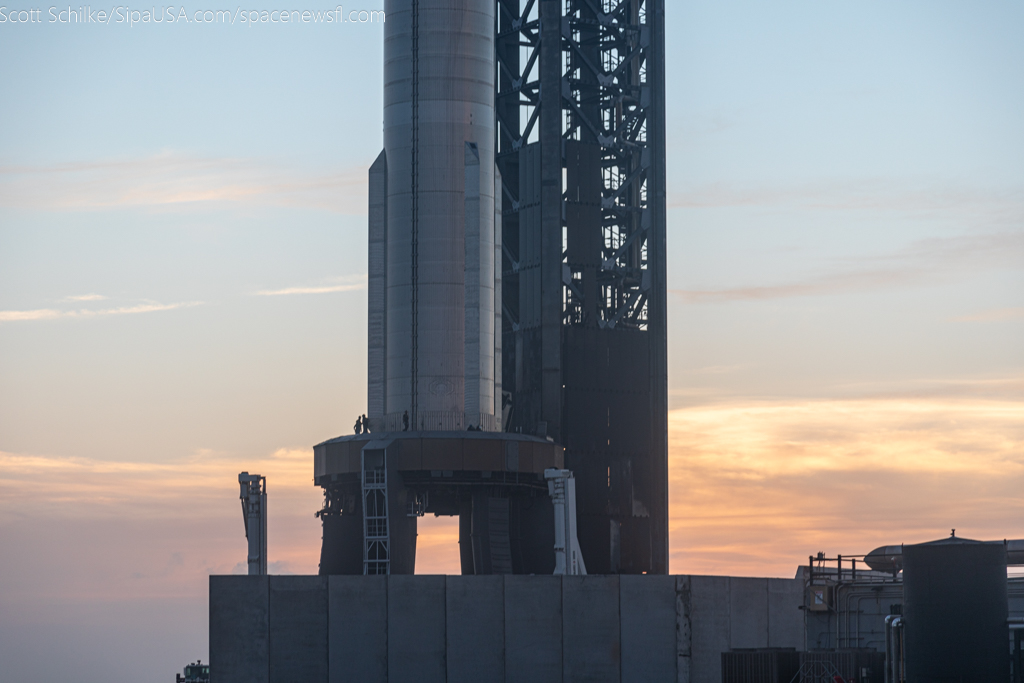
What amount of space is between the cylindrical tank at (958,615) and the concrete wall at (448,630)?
20770 mm

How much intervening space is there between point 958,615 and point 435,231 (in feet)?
122

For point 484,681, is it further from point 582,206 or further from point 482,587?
point 582,206

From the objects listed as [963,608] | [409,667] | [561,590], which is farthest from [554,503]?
[963,608]

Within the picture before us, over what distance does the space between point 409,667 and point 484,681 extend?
317cm

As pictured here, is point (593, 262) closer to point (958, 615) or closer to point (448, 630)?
point (448, 630)

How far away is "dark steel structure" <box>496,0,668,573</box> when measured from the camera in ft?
266

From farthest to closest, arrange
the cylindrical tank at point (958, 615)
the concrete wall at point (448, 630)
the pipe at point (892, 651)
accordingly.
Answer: the concrete wall at point (448, 630)
the pipe at point (892, 651)
the cylindrical tank at point (958, 615)

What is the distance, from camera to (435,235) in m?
73.4

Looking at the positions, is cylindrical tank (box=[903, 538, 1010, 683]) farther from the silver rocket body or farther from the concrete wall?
the silver rocket body

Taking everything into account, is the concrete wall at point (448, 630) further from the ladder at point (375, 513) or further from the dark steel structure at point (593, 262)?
the dark steel structure at point (593, 262)

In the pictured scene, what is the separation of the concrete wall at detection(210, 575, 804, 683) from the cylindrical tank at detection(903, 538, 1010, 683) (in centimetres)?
2077

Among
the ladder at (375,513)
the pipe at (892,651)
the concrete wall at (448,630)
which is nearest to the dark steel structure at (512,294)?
the ladder at (375,513)

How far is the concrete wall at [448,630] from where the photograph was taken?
62125 mm

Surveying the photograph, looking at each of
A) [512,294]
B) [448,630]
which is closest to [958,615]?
[448,630]
